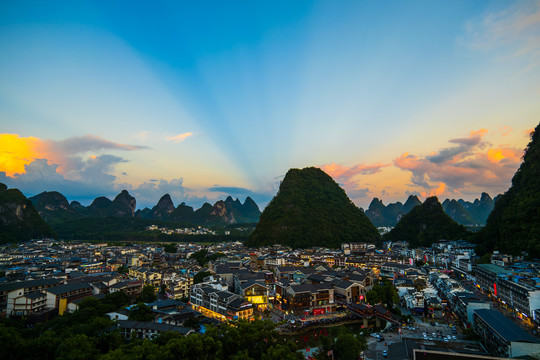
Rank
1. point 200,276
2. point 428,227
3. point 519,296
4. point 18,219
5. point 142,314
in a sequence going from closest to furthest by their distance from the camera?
point 142,314 < point 519,296 < point 200,276 < point 428,227 < point 18,219

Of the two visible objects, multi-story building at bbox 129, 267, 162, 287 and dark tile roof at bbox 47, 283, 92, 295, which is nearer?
dark tile roof at bbox 47, 283, 92, 295

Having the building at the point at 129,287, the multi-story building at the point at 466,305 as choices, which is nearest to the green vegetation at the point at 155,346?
the building at the point at 129,287

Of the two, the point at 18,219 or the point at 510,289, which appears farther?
the point at 18,219

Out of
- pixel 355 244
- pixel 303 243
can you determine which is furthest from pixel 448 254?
pixel 303 243

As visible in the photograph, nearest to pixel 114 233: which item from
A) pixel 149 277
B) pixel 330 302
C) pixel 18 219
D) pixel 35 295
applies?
pixel 18 219

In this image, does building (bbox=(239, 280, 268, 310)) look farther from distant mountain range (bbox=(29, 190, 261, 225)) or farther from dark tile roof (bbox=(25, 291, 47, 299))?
distant mountain range (bbox=(29, 190, 261, 225))

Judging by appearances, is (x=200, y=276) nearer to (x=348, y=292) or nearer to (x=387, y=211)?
(x=348, y=292)

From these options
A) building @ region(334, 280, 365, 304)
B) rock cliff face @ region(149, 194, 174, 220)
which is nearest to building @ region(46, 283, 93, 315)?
building @ region(334, 280, 365, 304)
